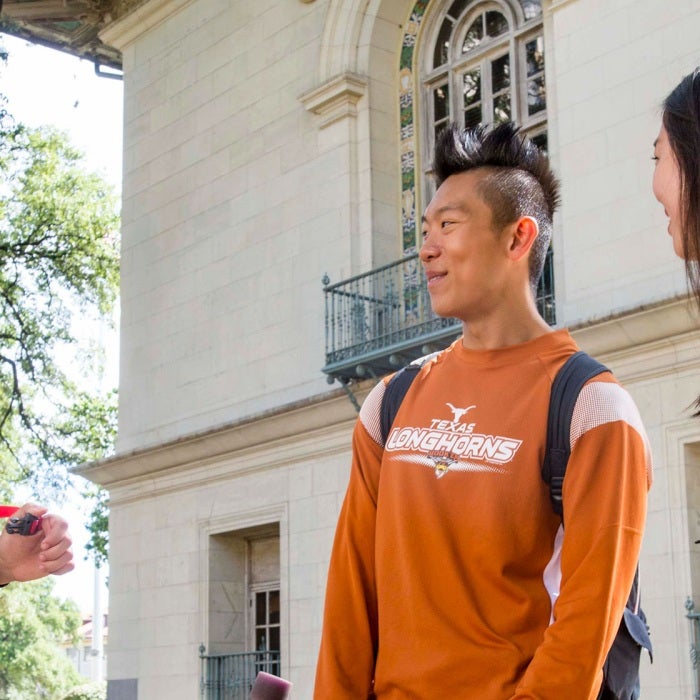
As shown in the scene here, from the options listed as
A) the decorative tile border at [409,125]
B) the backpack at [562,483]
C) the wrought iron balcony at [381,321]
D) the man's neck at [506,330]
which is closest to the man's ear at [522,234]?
the man's neck at [506,330]

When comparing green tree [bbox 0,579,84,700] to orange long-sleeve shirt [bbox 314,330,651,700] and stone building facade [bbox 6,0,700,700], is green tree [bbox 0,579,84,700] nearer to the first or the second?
stone building facade [bbox 6,0,700,700]

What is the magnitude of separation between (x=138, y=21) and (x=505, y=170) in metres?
17.7

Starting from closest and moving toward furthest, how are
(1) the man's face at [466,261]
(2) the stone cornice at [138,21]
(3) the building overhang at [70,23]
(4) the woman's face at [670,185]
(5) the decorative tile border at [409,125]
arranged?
(4) the woman's face at [670,185]
(1) the man's face at [466,261]
(5) the decorative tile border at [409,125]
(2) the stone cornice at [138,21]
(3) the building overhang at [70,23]

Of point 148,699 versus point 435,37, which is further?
point 148,699

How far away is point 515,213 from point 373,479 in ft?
2.77

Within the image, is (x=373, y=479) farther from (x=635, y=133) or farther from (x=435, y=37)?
(x=435, y=37)

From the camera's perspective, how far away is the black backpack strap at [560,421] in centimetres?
342

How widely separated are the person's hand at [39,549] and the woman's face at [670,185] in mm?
1860

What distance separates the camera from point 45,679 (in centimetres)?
4644

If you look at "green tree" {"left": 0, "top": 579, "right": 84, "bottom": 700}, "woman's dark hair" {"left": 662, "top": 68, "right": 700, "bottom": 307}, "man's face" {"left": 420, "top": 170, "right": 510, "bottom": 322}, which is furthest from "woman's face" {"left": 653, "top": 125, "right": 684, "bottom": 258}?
"green tree" {"left": 0, "top": 579, "right": 84, "bottom": 700}

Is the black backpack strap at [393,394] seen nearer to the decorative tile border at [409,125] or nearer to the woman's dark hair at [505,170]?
the woman's dark hair at [505,170]

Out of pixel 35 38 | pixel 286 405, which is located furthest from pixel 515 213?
pixel 35 38

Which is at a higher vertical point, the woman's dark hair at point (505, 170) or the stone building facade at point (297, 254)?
the stone building facade at point (297, 254)

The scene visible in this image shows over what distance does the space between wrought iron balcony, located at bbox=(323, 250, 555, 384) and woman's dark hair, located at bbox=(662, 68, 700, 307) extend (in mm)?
10865
